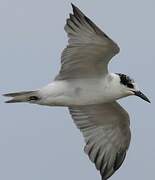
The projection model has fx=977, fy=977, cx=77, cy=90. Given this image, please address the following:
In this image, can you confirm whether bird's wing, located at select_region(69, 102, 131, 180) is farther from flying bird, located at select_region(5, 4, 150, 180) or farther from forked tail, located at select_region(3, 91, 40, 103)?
forked tail, located at select_region(3, 91, 40, 103)

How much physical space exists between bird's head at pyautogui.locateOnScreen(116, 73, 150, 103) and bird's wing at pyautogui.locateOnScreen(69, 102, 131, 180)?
3.96ft

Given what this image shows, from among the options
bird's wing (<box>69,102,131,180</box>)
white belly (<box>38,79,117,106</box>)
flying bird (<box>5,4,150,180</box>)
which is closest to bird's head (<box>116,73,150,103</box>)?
flying bird (<box>5,4,150,180</box>)

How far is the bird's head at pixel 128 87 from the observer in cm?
1809

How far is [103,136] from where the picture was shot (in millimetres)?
19766

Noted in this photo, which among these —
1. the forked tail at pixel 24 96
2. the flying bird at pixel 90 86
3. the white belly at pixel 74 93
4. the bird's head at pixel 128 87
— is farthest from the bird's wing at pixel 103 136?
the forked tail at pixel 24 96

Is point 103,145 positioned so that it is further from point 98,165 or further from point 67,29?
point 67,29

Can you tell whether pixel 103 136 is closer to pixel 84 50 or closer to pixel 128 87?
pixel 128 87

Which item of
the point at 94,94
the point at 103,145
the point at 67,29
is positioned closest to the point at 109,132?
the point at 103,145

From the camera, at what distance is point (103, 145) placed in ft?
64.7

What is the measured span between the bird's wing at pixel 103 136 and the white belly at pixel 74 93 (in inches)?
62.3

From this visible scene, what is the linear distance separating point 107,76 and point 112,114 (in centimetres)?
→ 168

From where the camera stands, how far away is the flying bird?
17.1 metres

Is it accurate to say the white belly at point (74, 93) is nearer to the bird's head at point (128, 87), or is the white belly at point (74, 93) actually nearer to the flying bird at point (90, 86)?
the flying bird at point (90, 86)

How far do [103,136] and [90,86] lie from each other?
7.22 ft
